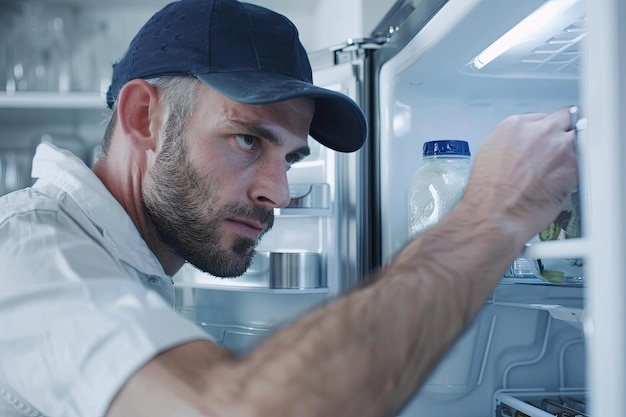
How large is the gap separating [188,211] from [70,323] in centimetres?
42

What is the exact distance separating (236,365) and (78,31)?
1813 millimetres

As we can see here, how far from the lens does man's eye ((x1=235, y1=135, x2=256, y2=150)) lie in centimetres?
92

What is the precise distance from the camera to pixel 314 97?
94 cm

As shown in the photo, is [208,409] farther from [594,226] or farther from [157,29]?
[157,29]

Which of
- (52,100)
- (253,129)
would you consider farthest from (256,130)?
(52,100)

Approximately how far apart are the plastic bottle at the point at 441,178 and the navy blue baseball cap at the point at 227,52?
0.15 metres

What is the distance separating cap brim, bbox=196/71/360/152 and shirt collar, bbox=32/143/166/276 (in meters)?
0.22

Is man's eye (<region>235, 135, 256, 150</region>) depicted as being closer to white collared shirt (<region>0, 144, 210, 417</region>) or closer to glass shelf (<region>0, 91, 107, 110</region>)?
white collared shirt (<region>0, 144, 210, 417</region>)

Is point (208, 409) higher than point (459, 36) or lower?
Result: lower

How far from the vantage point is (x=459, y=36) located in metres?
0.89

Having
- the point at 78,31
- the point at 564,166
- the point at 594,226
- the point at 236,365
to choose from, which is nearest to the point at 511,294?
the point at 564,166

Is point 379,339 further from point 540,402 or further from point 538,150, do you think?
point 540,402

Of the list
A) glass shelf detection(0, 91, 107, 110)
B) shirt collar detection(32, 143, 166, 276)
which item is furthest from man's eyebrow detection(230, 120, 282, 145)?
glass shelf detection(0, 91, 107, 110)

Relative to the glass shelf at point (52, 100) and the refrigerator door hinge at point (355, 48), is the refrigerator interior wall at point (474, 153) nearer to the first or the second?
the refrigerator door hinge at point (355, 48)
